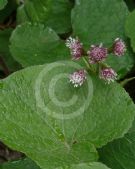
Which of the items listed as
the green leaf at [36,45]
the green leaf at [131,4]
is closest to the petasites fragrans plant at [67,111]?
the green leaf at [36,45]

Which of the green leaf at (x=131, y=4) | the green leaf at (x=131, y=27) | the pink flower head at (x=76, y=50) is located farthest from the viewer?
the green leaf at (x=131, y=4)

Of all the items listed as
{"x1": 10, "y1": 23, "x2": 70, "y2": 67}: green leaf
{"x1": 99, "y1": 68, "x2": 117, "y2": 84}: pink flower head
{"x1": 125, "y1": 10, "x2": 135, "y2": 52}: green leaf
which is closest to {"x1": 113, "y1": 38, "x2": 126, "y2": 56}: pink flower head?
{"x1": 99, "y1": 68, "x2": 117, "y2": 84}: pink flower head

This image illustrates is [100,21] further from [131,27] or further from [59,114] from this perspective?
[59,114]

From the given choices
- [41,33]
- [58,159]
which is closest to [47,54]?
[41,33]

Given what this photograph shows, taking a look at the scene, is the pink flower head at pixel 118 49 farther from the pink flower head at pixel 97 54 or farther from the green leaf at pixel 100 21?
the green leaf at pixel 100 21

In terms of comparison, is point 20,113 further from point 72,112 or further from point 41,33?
point 41,33

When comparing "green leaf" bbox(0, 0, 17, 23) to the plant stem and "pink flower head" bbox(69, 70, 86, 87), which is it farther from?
"pink flower head" bbox(69, 70, 86, 87)
